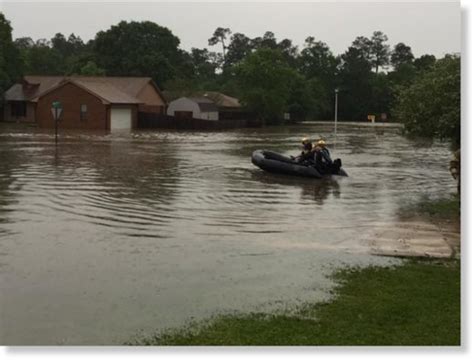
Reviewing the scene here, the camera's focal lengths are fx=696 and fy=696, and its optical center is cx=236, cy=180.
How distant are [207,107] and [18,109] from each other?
1658cm

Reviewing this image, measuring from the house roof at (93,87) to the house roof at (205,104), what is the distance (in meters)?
11.3

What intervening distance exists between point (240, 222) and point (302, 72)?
66.7 meters

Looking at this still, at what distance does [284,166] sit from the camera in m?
19.6

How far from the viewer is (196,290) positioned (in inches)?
299

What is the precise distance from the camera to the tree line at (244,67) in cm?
4966

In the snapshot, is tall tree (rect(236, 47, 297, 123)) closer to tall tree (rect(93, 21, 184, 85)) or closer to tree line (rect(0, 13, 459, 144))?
tree line (rect(0, 13, 459, 144))

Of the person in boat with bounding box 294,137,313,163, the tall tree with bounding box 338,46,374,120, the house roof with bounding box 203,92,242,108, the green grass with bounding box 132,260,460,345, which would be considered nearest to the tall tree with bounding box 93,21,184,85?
the house roof with bounding box 203,92,242,108

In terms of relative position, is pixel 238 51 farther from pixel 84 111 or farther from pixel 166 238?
pixel 166 238

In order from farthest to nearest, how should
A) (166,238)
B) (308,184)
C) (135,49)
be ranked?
1. (135,49)
2. (308,184)
3. (166,238)

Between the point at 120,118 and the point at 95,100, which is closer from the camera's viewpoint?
the point at 95,100

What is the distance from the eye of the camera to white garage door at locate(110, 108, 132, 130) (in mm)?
47688

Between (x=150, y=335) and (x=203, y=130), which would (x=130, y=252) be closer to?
(x=150, y=335)

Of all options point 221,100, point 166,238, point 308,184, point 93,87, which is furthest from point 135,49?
point 166,238

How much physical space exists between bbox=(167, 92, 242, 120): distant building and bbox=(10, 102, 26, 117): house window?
39.3ft
